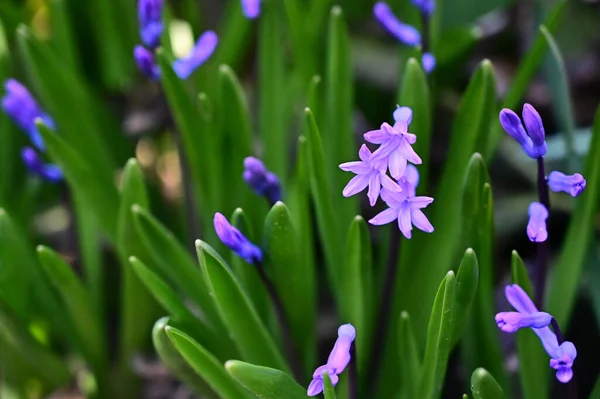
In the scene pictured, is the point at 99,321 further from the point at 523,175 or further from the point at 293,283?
the point at 523,175

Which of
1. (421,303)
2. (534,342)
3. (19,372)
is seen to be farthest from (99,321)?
(534,342)

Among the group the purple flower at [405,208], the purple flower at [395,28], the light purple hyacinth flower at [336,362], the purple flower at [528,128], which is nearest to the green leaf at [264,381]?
the light purple hyacinth flower at [336,362]

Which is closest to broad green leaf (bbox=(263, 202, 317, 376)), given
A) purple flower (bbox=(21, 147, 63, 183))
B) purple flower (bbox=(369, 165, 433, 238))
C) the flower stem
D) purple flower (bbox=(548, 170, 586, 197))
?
the flower stem

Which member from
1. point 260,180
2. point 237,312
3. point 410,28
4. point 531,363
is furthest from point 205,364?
point 410,28

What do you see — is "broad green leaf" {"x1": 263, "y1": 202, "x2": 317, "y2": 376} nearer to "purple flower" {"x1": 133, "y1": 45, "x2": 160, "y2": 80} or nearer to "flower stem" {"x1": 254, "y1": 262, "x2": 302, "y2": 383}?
"flower stem" {"x1": 254, "y1": 262, "x2": 302, "y2": 383}

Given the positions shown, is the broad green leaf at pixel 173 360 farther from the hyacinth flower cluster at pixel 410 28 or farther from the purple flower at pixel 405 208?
the hyacinth flower cluster at pixel 410 28

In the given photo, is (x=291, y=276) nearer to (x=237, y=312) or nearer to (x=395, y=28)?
(x=237, y=312)
